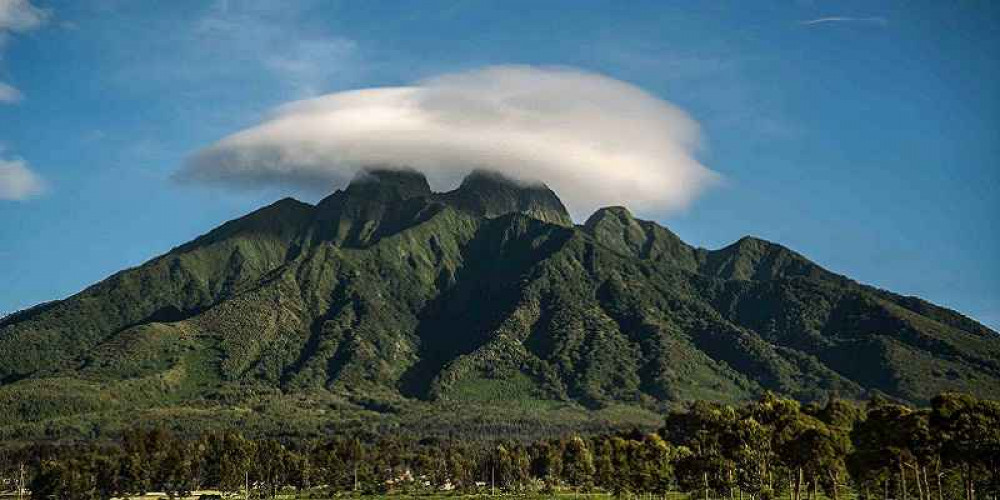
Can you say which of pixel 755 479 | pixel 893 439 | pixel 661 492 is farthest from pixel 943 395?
pixel 661 492

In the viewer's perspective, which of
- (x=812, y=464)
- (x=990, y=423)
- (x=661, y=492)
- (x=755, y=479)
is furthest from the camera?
(x=661, y=492)

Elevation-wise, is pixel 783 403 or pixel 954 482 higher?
pixel 783 403

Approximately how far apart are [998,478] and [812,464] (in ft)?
88.5

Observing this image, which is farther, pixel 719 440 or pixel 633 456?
pixel 633 456

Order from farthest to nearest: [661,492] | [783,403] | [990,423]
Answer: [661,492], [783,403], [990,423]

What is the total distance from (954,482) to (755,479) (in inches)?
1069

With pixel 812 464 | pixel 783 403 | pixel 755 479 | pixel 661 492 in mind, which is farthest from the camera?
pixel 661 492

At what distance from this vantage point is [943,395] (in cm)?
12175

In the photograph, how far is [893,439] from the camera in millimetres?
121875

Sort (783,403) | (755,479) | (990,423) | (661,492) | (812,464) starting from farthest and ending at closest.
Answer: (661,492) → (783,403) → (755,479) → (812,464) → (990,423)

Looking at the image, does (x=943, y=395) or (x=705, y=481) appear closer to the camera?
(x=943, y=395)

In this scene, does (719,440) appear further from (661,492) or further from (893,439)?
(893,439)

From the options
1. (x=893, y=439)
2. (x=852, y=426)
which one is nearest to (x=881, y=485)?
(x=852, y=426)

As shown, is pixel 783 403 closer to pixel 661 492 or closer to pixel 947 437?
pixel 661 492
